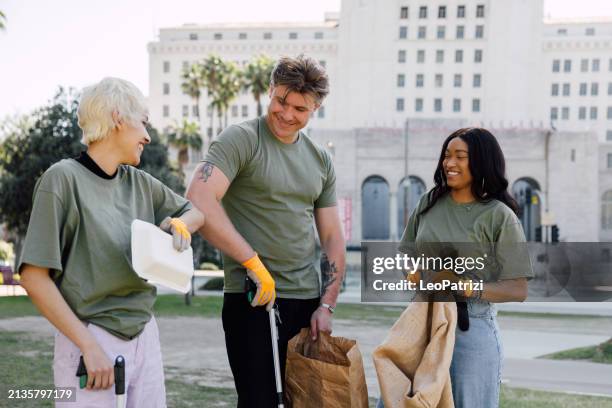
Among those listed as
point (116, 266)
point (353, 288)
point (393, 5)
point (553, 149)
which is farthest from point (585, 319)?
point (393, 5)

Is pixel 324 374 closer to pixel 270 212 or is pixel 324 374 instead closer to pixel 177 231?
pixel 270 212

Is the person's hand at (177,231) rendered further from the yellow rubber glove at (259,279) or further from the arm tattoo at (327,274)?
the arm tattoo at (327,274)

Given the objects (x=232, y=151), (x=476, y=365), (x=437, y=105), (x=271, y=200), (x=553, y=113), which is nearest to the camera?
(x=476, y=365)

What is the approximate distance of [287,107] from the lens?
12.6ft

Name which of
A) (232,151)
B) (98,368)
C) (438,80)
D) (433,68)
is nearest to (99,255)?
(98,368)

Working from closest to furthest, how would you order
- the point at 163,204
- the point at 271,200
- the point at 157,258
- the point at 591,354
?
the point at 157,258 < the point at 163,204 < the point at 271,200 < the point at 591,354

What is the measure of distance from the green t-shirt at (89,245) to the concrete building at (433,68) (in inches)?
2580

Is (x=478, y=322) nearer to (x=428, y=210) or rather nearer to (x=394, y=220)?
(x=428, y=210)

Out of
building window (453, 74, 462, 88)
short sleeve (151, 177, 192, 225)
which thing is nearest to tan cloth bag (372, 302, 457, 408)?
short sleeve (151, 177, 192, 225)

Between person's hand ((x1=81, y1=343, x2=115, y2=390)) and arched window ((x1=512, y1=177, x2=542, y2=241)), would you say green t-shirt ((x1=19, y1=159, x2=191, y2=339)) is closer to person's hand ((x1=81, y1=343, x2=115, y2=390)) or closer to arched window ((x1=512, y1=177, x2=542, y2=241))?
person's hand ((x1=81, y1=343, x2=115, y2=390))

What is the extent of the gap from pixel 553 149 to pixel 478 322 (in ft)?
208

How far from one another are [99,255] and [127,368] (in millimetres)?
460

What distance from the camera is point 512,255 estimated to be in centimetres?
365

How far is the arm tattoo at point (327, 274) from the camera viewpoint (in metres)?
4.15
